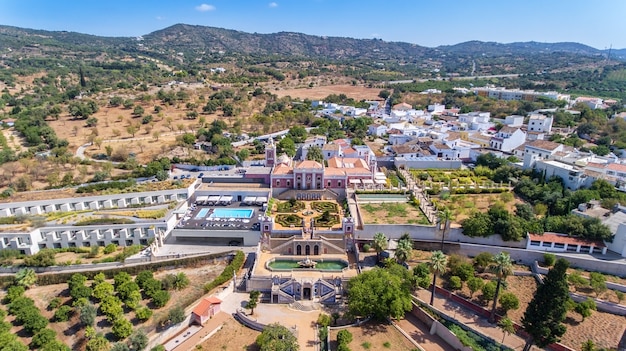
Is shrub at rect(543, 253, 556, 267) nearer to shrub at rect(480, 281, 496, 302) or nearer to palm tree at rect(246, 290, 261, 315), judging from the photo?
shrub at rect(480, 281, 496, 302)

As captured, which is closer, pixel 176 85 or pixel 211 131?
pixel 211 131

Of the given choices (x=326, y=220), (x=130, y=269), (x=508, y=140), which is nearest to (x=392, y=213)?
(x=326, y=220)

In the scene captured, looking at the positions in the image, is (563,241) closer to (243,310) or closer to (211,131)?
(243,310)

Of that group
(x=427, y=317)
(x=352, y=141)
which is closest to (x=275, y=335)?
(x=427, y=317)

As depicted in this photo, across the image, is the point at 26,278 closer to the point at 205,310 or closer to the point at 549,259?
the point at 205,310

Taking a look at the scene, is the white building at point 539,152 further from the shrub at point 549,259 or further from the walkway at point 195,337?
the walkway at point 195,337

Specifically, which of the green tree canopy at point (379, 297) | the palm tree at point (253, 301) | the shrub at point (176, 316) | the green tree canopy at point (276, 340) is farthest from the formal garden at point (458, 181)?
the shrub at point (176, 316)
